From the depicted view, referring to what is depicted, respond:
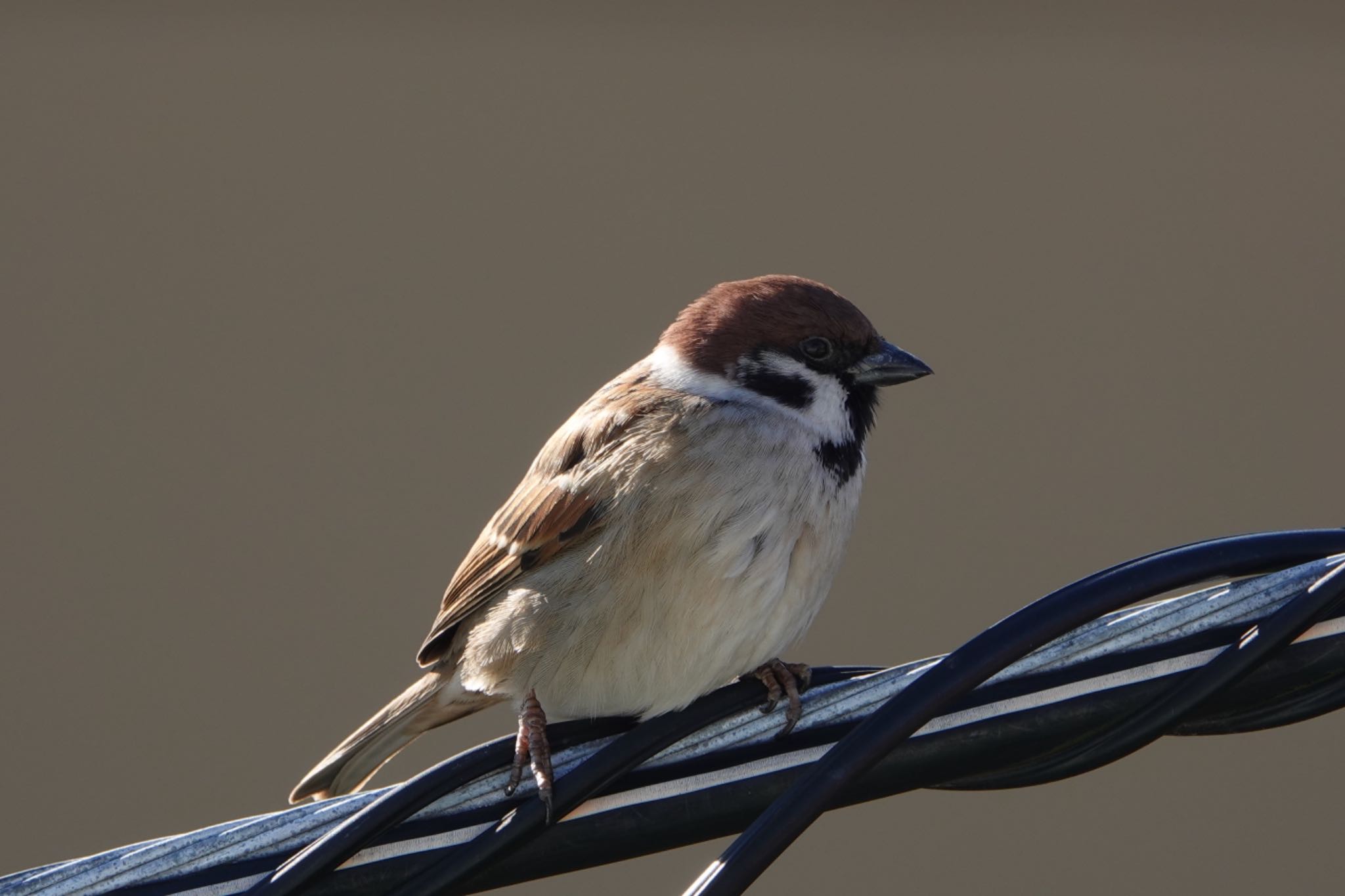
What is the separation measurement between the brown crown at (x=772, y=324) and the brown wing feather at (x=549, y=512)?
0.40ft

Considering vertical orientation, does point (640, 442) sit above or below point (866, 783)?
above

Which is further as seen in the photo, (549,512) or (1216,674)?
(549,512)

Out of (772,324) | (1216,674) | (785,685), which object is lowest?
(785,685)

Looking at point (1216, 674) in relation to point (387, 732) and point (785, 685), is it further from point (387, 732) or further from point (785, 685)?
point (387, 732)

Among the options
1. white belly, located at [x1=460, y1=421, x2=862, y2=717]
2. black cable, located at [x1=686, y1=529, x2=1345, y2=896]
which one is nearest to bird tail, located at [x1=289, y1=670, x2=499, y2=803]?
white belly, located at [x1=460, y1=421, x2=862, y2=717]

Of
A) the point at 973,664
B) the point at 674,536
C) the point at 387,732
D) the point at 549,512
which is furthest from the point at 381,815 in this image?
the point at 387,732

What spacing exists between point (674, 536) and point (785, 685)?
0.87ft

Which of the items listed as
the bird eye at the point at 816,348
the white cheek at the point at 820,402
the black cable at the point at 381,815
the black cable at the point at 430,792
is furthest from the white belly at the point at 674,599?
the black cable at the point at 381,815

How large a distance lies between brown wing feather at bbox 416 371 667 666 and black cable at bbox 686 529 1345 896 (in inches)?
37.1

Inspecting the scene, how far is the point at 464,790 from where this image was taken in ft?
4.51

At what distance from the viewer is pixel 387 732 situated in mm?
2277

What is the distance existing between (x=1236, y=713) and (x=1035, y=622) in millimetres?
237

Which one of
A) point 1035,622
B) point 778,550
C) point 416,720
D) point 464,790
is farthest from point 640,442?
point 1035,622

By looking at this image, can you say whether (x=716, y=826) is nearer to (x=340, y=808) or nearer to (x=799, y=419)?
(x=340, y=808)
